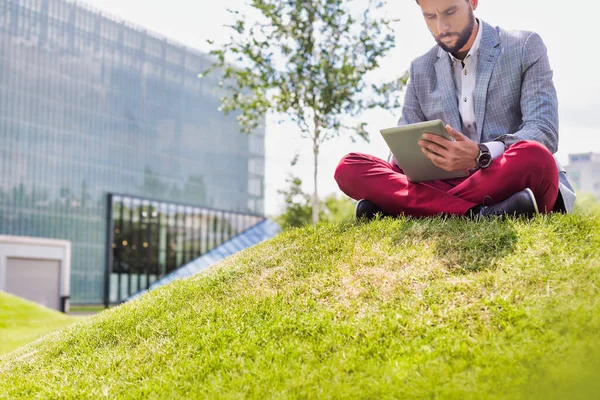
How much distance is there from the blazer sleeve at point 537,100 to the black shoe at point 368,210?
3.52 ft

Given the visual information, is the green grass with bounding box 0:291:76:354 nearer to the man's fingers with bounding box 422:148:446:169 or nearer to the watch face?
the man's fingers with bounding box 422:148:446:169

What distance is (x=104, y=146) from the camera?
177 ft

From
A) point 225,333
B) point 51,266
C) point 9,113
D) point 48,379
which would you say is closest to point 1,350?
point 48,379

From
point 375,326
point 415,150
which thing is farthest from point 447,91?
point 375,326

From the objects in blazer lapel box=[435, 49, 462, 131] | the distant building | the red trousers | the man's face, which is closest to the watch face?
the red trousers

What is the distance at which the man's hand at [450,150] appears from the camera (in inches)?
131

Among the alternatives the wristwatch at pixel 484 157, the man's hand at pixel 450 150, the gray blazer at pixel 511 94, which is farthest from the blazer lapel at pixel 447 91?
the man's hand at pixel 450 150

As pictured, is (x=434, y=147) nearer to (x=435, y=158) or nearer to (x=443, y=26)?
(x=435, y=158)

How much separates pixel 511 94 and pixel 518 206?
80cm

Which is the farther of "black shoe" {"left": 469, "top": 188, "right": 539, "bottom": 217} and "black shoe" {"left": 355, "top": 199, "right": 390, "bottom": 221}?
"black shoe" {"left": 355, "top": 199, "right": 390, "bottom": 221}

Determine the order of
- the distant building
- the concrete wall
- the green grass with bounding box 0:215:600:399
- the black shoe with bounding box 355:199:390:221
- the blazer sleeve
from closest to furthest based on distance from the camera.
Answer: the green grass with bounding box 0:215:600:399 < the blazer sleeve < the black shoe with bounding box 355:199:390:221 < the concrete wall < the distant building

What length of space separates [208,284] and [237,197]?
201 ft

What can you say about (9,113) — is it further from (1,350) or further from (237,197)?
(1,350)

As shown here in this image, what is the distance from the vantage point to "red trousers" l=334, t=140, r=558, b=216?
→ 360cm
